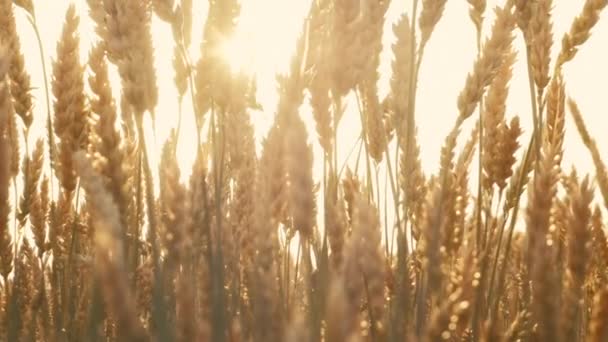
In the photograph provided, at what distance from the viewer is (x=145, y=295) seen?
1.93 metres

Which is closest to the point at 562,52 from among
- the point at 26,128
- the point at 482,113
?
the point at 482,113

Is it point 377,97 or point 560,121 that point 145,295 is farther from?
point 560,121

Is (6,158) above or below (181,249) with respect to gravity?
above

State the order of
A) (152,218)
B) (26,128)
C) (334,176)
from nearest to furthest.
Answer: (152,218), (334,176), (26,128)

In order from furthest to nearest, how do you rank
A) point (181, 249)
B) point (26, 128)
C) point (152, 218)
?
point (26, 128), point (152, 218), point (181, 249)

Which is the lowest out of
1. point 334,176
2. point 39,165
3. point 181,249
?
point 181,249

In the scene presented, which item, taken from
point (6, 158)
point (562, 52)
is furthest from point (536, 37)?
point (6, 158)

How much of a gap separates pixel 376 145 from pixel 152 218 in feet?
4.06

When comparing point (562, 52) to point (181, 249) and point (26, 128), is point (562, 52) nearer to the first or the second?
point (181, 249)

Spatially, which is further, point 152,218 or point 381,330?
point 152,218

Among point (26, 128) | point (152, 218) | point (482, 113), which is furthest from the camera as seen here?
point (26, 128)

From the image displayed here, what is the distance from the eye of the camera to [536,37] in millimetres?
1881

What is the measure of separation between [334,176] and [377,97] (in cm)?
38

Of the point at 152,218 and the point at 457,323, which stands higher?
the point at 152,218
